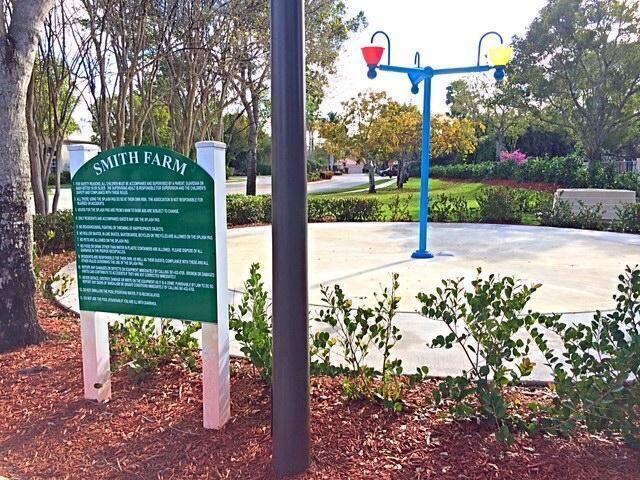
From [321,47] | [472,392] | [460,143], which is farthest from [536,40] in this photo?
[472,392]

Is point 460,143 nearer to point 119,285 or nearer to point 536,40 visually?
point 536,40

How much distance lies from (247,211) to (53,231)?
16.8ft

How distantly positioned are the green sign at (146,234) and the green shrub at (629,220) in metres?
10.7

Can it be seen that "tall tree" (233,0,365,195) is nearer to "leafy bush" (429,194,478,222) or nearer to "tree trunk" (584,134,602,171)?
"leafy bush" (429,194,478,222)

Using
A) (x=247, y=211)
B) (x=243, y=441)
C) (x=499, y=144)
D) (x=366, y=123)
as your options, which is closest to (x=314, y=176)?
(x=499, y=144)

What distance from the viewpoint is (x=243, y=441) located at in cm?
256

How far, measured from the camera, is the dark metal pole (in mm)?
2023

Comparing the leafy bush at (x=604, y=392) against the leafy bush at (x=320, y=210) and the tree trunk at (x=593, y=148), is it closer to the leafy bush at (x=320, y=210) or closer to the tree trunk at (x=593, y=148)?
the leafy bush at (x=320, y=210)

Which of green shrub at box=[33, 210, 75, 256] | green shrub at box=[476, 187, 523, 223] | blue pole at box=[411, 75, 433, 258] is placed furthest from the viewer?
green shrub at box=[476, 187, 523, 223]

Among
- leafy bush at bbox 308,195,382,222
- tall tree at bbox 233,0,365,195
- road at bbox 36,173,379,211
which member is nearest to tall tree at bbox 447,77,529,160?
road at bbox 36,173,379,211

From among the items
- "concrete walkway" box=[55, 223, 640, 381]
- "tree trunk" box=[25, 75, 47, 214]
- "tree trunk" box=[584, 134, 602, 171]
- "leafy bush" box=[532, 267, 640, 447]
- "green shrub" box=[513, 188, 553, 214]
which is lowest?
"concrete walkway" box=[55, 223, 640, 381]

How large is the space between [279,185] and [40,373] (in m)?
2.30

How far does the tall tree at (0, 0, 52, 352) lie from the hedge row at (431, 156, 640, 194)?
17.3m

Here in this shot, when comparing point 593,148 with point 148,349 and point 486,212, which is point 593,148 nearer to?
point 486,212
